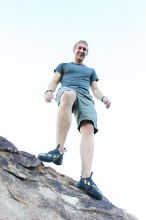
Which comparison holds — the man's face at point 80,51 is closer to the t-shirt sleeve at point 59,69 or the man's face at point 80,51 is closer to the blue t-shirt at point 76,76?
the blue t-shirt at point 76,76

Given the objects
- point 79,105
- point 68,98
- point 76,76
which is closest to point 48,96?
point 68,98

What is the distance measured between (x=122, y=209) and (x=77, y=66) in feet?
8.83

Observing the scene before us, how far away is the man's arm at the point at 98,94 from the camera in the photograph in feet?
23.7

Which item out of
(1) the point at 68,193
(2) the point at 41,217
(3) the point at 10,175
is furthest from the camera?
(1) the point at 68,193

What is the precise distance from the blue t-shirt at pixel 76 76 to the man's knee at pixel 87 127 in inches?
22.7

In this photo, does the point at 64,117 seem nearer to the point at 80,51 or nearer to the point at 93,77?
the point at 93,77

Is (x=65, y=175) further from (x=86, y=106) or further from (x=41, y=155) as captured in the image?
(x=86, y=106)

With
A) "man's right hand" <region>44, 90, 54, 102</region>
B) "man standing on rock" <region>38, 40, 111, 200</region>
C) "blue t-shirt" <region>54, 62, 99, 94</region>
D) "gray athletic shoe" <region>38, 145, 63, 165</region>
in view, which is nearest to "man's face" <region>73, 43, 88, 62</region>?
"man standing on rock" <region>38, 40, 111, 200</region>

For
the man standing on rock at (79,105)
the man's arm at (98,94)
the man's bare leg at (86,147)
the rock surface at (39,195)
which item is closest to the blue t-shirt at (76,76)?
the man standing on rock at (79,105)

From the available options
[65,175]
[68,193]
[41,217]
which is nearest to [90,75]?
[65,175]

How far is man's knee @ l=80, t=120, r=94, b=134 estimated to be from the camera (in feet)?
22.1

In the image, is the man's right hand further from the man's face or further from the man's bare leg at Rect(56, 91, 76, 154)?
the man's face

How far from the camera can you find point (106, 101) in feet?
23.7

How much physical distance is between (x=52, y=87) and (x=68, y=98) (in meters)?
0.71
